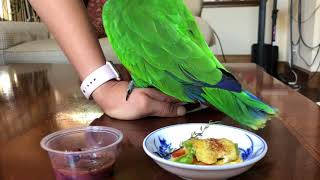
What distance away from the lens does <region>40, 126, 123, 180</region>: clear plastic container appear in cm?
33

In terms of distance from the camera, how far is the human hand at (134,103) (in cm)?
55

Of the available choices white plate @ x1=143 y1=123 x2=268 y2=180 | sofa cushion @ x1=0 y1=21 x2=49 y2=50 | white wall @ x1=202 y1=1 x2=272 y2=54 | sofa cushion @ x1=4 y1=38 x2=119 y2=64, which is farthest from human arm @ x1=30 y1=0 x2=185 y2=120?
white wall @ x1=202 y1=1 x2=272 y2=54

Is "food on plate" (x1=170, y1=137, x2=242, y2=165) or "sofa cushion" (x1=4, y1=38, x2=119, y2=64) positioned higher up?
"food on plate" (x1=170, y1=137, x2=242, y2=165)

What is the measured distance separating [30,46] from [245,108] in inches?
57.1

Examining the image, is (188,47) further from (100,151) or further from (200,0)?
(200,0)

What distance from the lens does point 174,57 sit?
0.44 metres

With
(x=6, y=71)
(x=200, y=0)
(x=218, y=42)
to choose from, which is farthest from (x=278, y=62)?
(x=6, y=71)

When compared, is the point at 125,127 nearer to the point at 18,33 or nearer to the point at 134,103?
the point at 134,103

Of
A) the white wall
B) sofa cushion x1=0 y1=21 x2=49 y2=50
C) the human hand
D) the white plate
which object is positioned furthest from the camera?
the white wall

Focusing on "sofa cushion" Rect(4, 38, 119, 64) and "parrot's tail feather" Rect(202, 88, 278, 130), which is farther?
"sofa cushion" Rect(4, 38, 119, 64)

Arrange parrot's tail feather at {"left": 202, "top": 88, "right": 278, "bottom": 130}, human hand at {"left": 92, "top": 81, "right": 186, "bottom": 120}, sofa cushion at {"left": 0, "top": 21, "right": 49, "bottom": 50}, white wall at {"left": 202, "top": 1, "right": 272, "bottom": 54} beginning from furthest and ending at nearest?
1. white wall at {"left": 202, "top": 1, "right": 272, "bottom": 54}
2. sofa cushion at {"left": 0, "top": 21, "right": 49, "bottom": 50}
3. human hand at {"left": 92, "top": 81, "right": 186, "bottom": 120}
4. parrot's tail feather at {"left": 202, "top": 88, "right": 278, "bottom": 130}

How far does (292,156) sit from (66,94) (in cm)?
52

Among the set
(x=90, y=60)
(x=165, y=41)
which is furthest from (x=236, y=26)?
(x=165, y=41)

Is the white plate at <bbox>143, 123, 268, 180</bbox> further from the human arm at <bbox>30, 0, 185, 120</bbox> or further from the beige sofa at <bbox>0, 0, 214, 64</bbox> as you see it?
the beige sofa at <bbox>0, 0, 214, 64</bbox>
